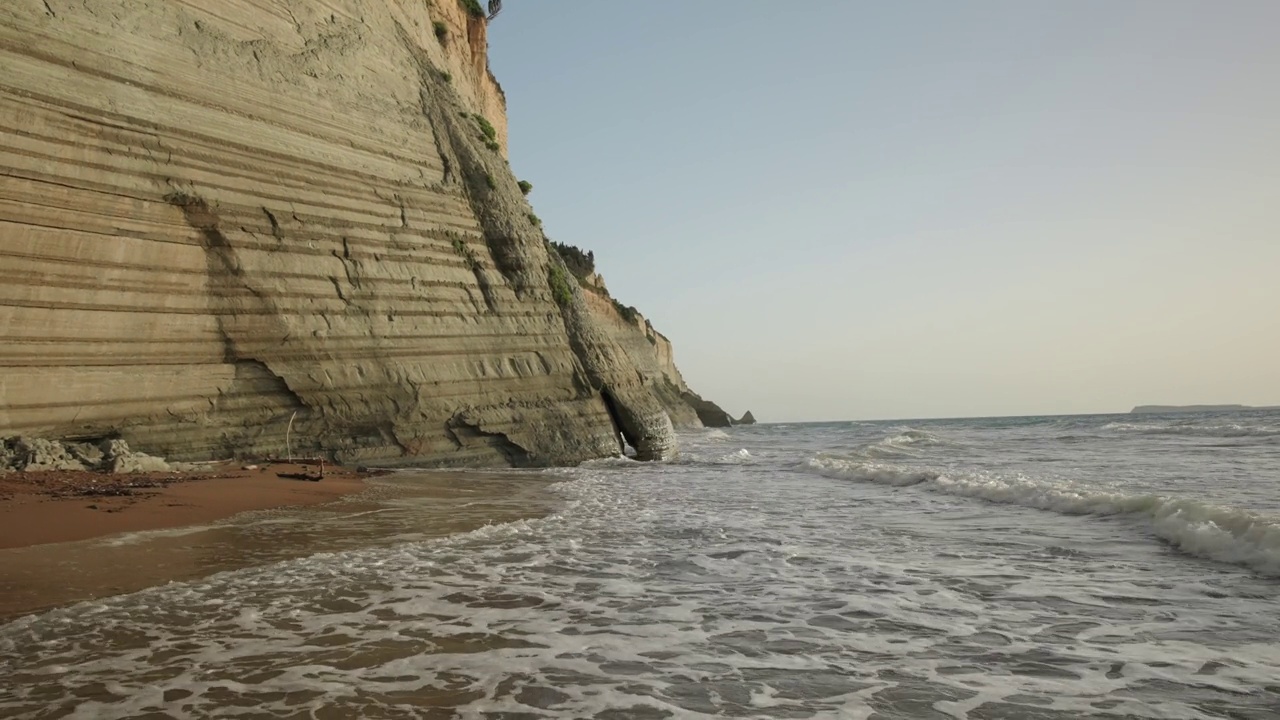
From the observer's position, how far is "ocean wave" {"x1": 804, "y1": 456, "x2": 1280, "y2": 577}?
7004 mm

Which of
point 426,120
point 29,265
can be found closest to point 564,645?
point 29,265

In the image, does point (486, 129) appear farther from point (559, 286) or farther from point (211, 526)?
point (211, 526)

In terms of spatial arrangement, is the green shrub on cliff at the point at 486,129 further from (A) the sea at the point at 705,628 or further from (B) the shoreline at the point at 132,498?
(A) the sea at the point at 705,628

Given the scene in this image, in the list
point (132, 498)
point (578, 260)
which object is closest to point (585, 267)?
point (578, 260)

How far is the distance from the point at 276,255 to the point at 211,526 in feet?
24.1

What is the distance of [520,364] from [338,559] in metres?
11.8

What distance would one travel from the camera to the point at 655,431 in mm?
20875

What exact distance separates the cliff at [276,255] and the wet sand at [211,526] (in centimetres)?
224

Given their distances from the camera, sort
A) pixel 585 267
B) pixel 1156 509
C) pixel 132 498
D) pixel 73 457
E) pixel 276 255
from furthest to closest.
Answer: pixel 585 267 → pixel 276 255 → pixel 73 457 → pixel 1156 509 → pixel 132 498

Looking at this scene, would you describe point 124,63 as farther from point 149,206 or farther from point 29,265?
point 29,265

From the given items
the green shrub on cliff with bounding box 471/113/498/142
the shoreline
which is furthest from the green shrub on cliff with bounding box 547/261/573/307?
the shoreline

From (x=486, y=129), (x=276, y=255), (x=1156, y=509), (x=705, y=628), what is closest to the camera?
(x=705, y=628)

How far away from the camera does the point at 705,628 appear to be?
4848mm

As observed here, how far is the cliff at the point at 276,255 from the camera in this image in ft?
37.6
